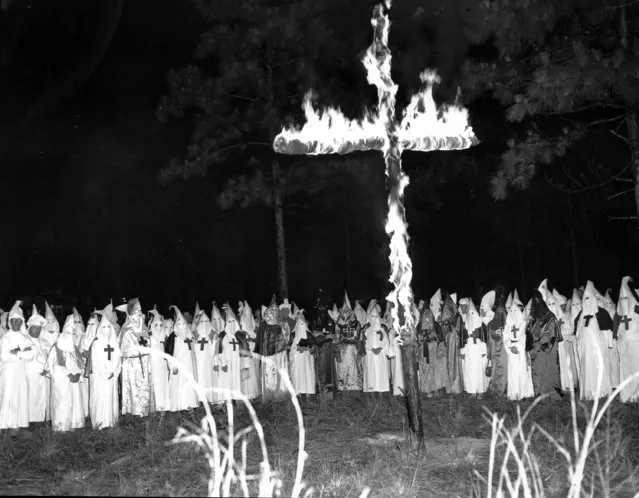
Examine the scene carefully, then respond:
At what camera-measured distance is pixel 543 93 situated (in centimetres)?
1000

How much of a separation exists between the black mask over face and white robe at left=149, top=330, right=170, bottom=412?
644 centimetres

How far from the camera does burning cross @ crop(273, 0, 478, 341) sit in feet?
27.6

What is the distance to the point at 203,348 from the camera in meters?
13.7

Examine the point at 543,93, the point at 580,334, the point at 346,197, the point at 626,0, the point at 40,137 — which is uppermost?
the point at 40,137

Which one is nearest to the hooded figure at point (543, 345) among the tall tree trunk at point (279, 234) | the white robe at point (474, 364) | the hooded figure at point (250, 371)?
the white robe at point (474, 364)

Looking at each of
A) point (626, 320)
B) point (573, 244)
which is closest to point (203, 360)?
point (626, 320)

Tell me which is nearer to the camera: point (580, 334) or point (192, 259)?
point (580, 334)

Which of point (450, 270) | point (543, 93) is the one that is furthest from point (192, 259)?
point (543, 93)

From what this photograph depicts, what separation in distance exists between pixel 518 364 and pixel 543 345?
0.57 meters

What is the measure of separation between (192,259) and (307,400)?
64.6 feet

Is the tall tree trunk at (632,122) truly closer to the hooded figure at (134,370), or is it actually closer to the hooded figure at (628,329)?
the hooded figure at (628,329)

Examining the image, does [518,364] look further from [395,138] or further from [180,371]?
[395,138]

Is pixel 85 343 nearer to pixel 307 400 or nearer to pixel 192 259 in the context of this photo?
pixel 307 400

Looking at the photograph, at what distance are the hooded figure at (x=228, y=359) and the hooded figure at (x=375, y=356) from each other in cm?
246
